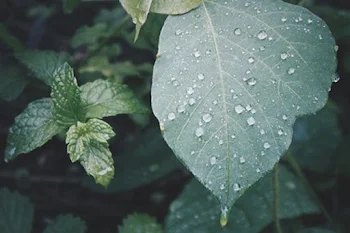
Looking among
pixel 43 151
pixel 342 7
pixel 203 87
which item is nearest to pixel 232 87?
pixel 203 87

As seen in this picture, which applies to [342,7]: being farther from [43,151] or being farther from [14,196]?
[14,196]

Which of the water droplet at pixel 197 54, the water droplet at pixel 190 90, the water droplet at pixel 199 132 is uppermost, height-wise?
the water droplet at pixel 197 54

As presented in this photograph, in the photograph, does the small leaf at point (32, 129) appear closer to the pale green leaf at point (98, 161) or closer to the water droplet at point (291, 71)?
the pale green leaf at point (98, 161)

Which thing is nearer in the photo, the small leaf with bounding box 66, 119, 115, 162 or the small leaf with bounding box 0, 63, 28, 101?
the small leaf with bounding box 66, 119, 115, 162

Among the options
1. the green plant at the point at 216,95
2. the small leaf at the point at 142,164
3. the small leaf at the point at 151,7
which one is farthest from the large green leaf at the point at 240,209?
the small leaf at the point at 151,7

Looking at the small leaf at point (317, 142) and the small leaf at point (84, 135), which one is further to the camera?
the small leaf at point (317, 142)

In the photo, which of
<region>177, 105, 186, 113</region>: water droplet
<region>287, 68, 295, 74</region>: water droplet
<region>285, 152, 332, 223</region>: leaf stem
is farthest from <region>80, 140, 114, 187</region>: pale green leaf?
<region>285, 152, 332, 223</region>: leaf stem

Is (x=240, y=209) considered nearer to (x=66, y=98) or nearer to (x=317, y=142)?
(x=317, y=142)

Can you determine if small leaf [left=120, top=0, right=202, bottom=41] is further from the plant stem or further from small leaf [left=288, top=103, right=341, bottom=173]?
small leaf [left=288, top=103, right=341, bottom=173]
